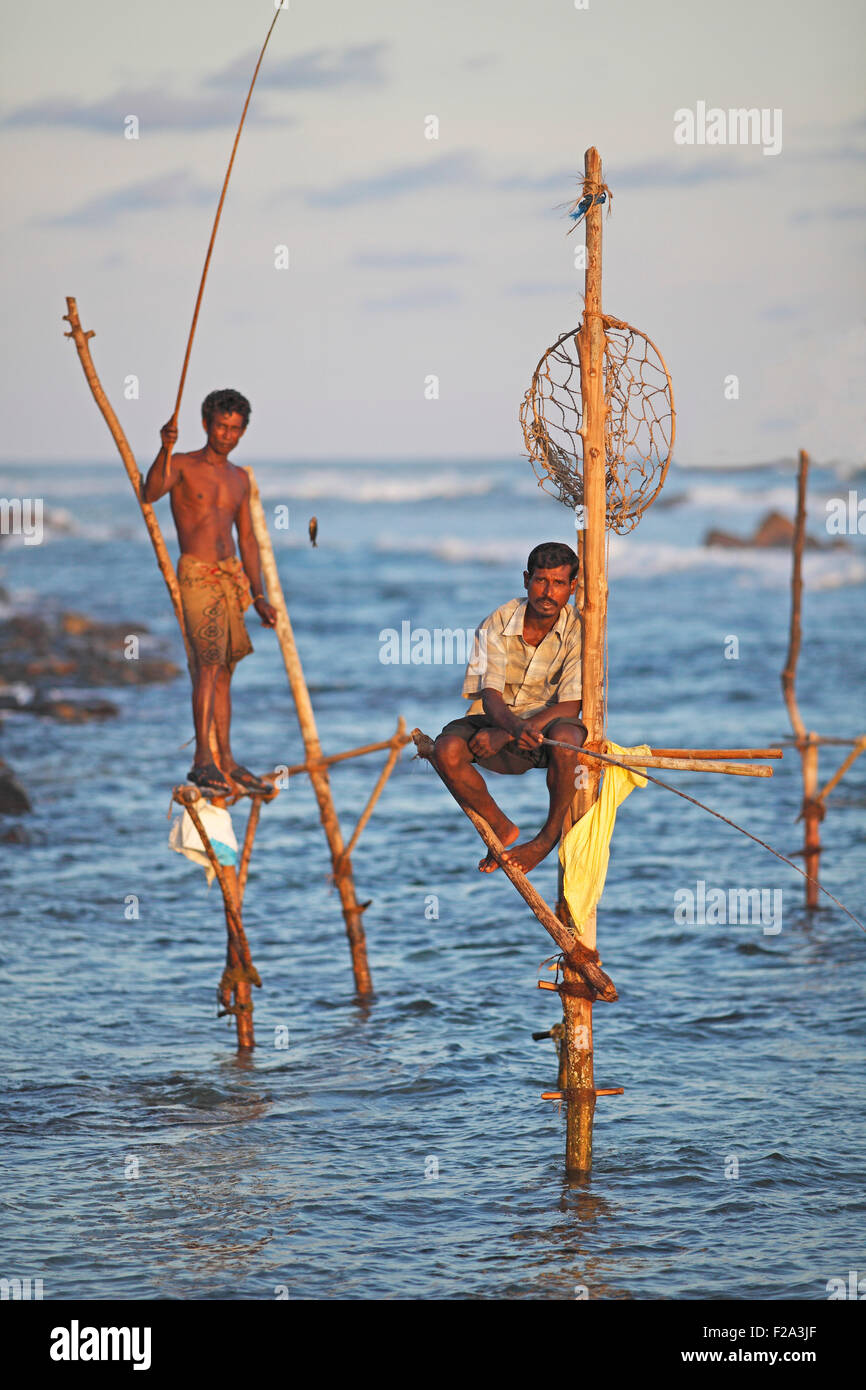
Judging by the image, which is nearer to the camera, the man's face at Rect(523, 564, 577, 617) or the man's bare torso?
the man's face at Rect(523, 564, 577, 617)

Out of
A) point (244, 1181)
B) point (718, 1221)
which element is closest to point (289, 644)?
point (244, 1181)

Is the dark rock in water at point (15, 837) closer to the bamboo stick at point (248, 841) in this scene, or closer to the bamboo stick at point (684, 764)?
the bamboo stick at point (248, 841)

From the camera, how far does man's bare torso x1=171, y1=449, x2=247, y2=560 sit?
7.71m

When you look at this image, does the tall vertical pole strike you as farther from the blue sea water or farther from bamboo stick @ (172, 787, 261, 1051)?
bamboo stick @ (172, 787, 261, 1051)

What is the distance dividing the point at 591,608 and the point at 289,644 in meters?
3.29

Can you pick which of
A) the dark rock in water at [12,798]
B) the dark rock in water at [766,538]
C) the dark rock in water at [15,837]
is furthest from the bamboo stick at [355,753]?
the dark rock in water at [766,538]

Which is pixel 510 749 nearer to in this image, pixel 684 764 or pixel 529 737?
pixel 529 737

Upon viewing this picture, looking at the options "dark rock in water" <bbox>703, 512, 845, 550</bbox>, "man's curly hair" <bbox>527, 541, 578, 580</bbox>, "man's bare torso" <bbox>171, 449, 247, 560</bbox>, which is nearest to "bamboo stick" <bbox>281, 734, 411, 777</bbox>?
"man's bare torso" <bbox>171, 449, 247, 560</bbox>

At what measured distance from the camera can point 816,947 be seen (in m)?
10.9

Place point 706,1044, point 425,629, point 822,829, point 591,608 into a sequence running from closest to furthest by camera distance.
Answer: point 591,608, point 706,1044, point 822,829, point 425,629

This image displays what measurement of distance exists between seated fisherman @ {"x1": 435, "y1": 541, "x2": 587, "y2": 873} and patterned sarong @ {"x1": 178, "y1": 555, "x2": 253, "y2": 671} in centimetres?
187
